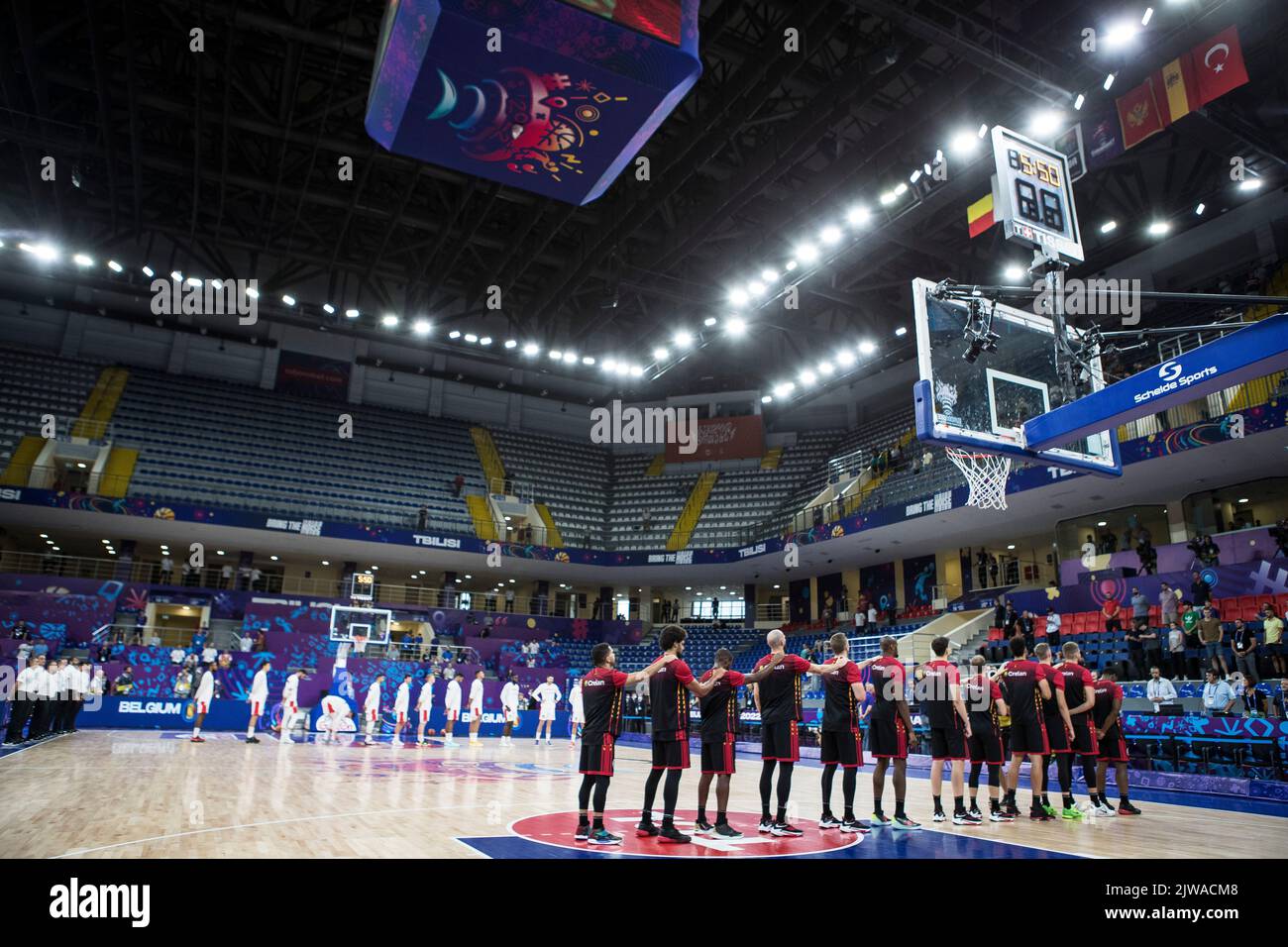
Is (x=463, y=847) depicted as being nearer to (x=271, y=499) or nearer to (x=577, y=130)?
(x=577, y=130)

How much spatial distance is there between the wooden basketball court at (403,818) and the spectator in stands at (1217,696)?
282 centimetres

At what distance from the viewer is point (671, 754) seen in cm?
621

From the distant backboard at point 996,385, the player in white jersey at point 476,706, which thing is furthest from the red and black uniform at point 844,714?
the player in white jersey at point 476,706

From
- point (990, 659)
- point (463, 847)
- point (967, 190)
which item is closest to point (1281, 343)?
point (463, 847)

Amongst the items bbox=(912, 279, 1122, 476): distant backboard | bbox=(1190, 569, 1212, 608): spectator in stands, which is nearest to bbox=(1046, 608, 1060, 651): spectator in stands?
bbox=(1190, 569, 1212, 608): spectator in stands

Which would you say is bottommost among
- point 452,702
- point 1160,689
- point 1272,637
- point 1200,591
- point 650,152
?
point 452,702

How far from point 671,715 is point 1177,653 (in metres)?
13.0

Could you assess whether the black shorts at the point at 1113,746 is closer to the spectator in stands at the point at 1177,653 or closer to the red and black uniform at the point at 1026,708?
the red and black uniform at the point at 1026,708

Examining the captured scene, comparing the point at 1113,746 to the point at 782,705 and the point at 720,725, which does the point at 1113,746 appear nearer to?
the point at 782,705

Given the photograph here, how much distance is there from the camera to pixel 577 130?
12.1 m

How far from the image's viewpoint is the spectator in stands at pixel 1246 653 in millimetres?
13109

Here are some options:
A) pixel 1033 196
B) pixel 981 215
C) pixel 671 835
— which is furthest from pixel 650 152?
pixel 671 835
